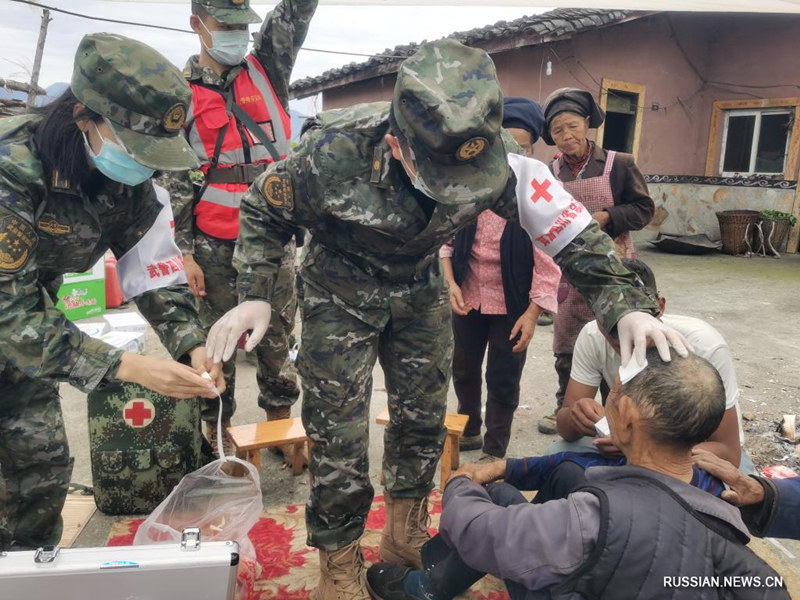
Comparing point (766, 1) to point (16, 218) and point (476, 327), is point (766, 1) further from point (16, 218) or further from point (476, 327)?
point (16, 218)

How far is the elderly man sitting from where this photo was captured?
1198mm

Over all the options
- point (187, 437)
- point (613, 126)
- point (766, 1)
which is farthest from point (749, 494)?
point (613, 126)

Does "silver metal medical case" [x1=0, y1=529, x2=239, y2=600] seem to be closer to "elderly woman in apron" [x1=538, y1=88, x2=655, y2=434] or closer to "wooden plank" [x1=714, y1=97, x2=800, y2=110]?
"elderly woman in apron" [x1=538, y1=88, x2=655, y2=434]

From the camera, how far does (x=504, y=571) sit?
4.41ft

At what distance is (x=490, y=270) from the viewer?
2.95m

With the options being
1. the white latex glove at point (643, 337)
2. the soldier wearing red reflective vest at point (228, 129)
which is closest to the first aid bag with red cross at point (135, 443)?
the soldier wearing red reflective vest at point (228, 129)

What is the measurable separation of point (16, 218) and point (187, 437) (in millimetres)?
1240

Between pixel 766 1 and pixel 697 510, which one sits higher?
pixel 766 1

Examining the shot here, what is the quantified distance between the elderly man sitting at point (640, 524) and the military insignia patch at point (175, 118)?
1.22m

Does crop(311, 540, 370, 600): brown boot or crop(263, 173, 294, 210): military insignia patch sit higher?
crop(263, 173, 294, 210): military insignia patch

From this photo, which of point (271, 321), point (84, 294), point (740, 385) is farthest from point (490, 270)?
point (84, 294)

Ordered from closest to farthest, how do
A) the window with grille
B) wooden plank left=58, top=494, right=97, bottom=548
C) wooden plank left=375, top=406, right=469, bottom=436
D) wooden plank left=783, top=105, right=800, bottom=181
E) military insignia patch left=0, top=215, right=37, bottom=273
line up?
military insignia patch left=0, top=215, right=37, bottom=273, wooden plank left=58, top=494, right=97, bottom=548, wooden plank left=375, top=406, right=469, bottom=436, wooden plank left=783, top=105, right=800, bottom=181, the window with grille

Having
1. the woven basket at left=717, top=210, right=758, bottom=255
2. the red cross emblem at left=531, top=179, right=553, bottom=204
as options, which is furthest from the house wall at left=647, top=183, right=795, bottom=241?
the red cross emblem at left=531, top=179, right=553, bottom=204

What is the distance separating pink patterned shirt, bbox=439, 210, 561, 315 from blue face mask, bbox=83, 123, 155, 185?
161cm
